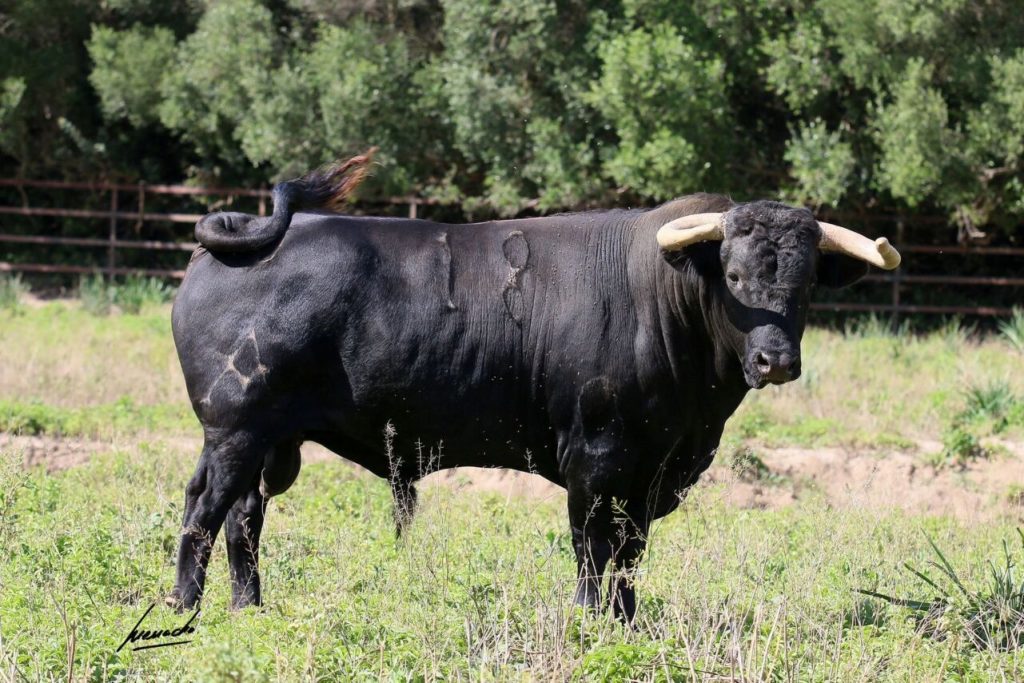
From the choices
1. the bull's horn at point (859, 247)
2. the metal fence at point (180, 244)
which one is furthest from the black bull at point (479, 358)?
the metal fence at point (180, 244)

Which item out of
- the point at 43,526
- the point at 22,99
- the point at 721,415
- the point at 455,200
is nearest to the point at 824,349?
the point at 455,200

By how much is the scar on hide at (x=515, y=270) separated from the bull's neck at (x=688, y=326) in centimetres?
55

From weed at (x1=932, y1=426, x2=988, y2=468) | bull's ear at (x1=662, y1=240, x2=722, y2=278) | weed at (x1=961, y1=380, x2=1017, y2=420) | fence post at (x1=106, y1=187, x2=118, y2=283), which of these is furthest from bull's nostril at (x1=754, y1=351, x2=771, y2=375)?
fence post at (x1=106, y1=187, x2=118, y2=283)

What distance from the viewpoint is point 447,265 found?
21.4 feet

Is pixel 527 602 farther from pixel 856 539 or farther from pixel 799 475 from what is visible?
pixel 799 475

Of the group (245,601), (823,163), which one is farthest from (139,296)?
(245,601)

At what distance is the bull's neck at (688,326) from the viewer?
20.3 feet

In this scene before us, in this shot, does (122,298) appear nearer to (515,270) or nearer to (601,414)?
(515,270)

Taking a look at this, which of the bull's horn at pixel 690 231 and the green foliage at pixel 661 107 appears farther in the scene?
the green foliage at pixel 661 107

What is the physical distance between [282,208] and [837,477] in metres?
5.88

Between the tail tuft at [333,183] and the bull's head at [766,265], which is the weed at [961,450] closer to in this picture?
the bull's head at [766,265]

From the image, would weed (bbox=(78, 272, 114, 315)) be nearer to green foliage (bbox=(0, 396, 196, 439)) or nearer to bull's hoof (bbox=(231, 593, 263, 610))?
green foliage (bbox=(0, 396, 196, 439))

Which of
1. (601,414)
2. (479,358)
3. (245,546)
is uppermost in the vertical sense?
(479,358)

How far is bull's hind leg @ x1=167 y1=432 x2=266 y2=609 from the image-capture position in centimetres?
637
